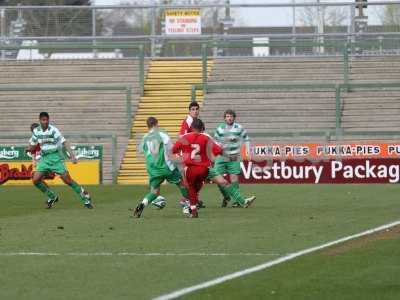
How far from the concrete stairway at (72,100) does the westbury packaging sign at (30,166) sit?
Result: 2018 millimetres

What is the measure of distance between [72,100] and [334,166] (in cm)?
1111

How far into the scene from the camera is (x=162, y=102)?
4134 cm

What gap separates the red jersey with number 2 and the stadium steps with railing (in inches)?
653

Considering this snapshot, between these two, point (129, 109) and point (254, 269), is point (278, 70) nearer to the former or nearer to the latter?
point (129, 109)

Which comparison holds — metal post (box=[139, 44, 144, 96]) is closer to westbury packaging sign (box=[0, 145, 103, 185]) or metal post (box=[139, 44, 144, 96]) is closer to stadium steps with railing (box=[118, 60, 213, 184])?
stadium steps with railing (box=[118, 60, 213, 184])

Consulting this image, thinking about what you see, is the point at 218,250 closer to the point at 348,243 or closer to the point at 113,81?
the point at 348,243

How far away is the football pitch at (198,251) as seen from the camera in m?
11.3

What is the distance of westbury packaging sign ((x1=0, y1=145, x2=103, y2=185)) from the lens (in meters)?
36.0

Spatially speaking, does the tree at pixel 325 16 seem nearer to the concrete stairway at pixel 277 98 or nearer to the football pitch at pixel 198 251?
the concrete stairway at pixel 277 98

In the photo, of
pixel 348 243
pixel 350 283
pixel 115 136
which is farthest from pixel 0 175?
pixel 350 283

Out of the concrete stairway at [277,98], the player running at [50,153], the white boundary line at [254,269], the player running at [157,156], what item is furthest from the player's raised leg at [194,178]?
the concrete stairway at [277,98]

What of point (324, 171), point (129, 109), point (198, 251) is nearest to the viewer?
point (198, 251)

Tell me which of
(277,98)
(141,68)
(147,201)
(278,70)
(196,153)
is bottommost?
(147,201)

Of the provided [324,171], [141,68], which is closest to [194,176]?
[324,171]
